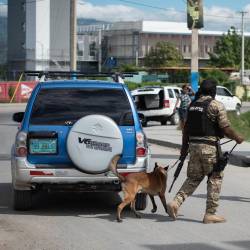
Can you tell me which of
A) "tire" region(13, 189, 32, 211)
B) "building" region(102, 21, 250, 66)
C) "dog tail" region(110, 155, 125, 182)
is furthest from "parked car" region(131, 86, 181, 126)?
"building" region(102, 21, 250, 66)

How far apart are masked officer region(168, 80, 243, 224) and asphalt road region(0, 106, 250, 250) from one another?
375mm

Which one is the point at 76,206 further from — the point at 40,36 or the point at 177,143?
the point at 40,36

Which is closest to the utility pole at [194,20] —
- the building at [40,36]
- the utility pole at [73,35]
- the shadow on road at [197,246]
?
the utility pole at [73,35]

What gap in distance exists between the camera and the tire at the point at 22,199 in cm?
913

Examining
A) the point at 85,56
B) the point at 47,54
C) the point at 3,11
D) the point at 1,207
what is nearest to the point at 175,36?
the point at 85,56

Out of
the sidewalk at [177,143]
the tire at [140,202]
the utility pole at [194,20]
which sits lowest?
the sidewalk at [177,143]

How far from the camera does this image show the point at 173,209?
8609mm

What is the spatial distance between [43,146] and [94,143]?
0.66 meters

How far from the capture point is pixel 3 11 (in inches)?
4911

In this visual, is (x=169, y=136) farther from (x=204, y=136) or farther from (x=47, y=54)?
(x=47, y=54)

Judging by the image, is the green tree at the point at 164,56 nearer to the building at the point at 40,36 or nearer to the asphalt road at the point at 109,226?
the building at the point at 40,36

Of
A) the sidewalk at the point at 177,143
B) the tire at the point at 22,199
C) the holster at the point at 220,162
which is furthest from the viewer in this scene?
the sidewalk at the point at 177,143

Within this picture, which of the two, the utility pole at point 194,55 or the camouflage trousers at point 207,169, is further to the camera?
the utility pole at point 194,55

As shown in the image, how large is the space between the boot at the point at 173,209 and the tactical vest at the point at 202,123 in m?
0.93
